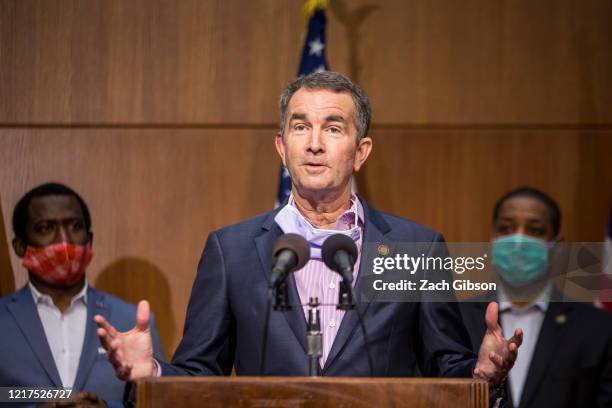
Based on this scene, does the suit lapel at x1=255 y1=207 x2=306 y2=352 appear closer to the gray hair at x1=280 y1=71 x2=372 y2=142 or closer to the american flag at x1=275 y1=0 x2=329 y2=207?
the gray hair at x1=280 y1=71 x2=372 y2=142

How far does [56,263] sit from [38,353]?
0.39m

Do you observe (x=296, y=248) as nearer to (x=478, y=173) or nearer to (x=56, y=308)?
(x=56, y=308)

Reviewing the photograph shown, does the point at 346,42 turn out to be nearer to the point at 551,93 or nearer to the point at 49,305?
the point at 551,93

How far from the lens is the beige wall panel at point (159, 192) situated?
4.41 metres

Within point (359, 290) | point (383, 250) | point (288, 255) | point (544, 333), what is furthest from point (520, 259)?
point (288, 255)

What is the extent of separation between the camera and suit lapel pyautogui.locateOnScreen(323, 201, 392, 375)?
8.23 feet

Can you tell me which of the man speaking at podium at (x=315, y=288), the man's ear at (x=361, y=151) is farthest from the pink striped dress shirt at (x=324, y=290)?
the man's ear at (x=361, y=151)

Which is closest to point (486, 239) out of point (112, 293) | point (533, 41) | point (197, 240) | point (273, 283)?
point (533, 41)

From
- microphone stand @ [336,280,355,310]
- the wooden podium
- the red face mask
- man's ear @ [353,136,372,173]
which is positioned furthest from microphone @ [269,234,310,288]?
the red face mask

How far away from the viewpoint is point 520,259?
11.9 feet

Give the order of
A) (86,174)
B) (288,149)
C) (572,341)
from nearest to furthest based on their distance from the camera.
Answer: (288,149)
(572,341)
(86,174)

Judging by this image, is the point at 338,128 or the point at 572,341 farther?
the point at 572,341

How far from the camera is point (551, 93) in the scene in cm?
457

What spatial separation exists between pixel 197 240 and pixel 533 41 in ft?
6.45
